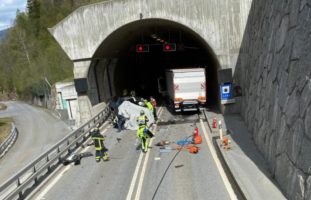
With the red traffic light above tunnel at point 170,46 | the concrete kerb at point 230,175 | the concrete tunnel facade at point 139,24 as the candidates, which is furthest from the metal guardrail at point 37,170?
the red traffic light above tunnel at point 170,46

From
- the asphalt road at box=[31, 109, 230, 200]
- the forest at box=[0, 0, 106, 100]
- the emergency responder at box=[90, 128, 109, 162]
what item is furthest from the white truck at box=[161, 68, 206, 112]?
the forest at box=[0, 0, 106, 100]

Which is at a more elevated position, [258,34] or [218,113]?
[258,34]

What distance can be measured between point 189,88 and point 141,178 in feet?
44.1

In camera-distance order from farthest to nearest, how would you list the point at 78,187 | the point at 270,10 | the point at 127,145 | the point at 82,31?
the point at 82,31 → the point at 127,145 → the point at 270,10 → the point at 78,187

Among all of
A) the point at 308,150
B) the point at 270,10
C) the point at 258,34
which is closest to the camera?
the point at 308,150

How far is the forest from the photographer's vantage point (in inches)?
3521

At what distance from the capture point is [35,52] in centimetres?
10338

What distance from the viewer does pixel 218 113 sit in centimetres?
2569

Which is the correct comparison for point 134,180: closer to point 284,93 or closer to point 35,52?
point 284,93

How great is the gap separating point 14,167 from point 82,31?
49.7 ft

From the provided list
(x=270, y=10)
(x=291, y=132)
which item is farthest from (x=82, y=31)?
(x=291, y=132)

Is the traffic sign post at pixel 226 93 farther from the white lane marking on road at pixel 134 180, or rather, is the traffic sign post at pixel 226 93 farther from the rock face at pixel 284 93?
the white lane marking on road at pixel 134 180

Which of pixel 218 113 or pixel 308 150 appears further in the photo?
pixel 218 113

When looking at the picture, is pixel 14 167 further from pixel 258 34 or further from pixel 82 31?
pixel 258 34
